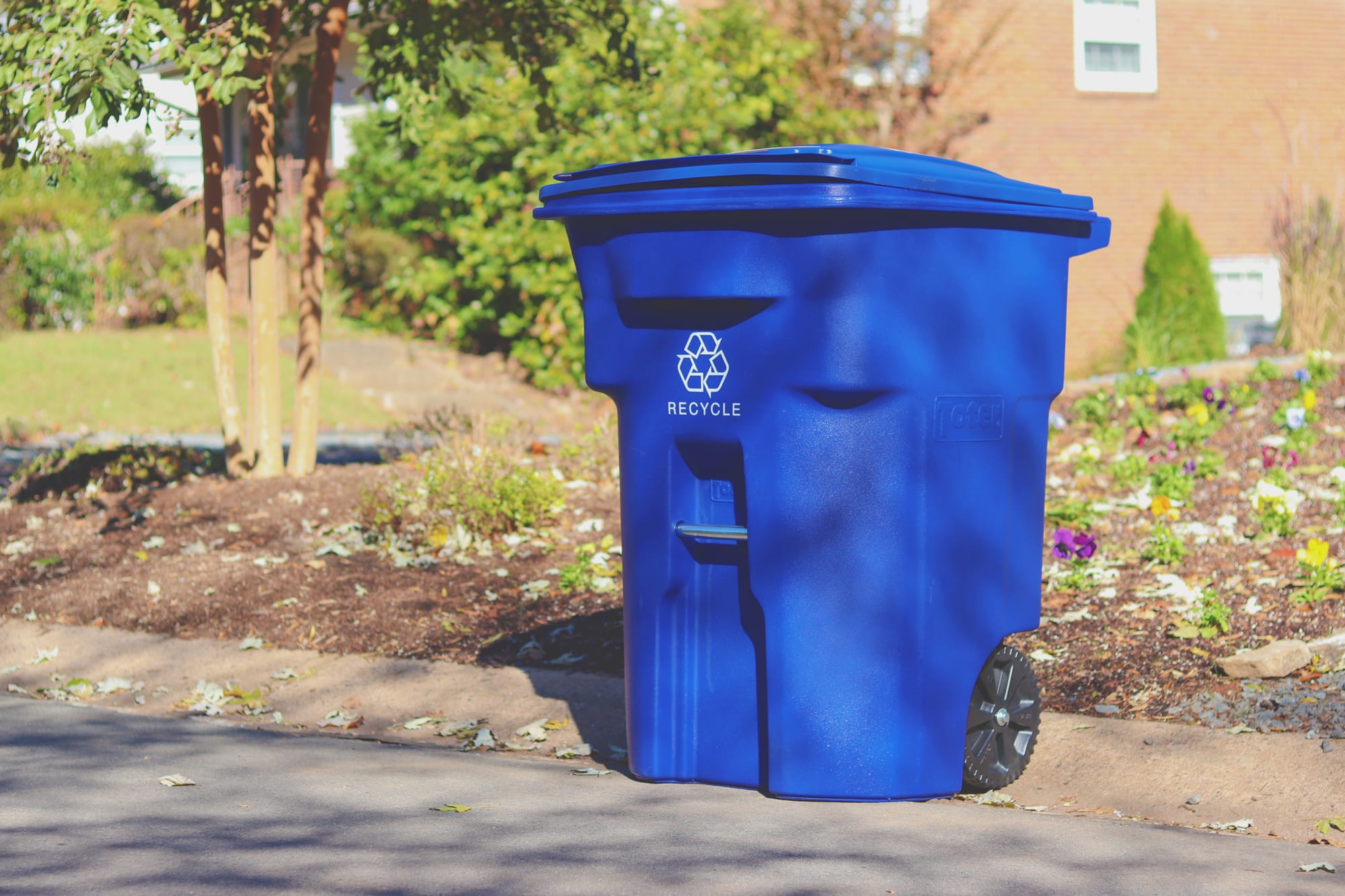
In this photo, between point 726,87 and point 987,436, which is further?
point 726,87

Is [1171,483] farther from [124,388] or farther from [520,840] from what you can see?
[124,388]

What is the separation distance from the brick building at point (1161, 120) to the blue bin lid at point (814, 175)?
12.4 metres

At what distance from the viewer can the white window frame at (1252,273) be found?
16969 millimetres

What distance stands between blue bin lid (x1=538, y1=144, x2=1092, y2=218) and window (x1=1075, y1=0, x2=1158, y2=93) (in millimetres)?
13628

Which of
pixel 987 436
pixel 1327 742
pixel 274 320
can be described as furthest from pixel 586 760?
pixel 274 320

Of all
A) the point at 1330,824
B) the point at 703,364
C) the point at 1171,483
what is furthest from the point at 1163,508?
the point at 703,364

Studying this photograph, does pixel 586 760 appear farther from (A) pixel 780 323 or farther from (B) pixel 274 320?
(B) pixel 274 320

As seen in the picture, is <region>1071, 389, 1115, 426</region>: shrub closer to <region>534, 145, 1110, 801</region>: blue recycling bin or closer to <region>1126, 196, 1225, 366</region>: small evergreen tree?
<region>534, 145, 1110, 801</region>: blue recycling bin

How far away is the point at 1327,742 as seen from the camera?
3711 millimetres

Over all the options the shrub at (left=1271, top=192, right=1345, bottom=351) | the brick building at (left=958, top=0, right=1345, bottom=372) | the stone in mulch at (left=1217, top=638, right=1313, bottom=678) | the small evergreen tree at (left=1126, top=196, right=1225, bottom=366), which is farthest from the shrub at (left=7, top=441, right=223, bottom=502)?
the brick building at (left=958, top=0, right=1345, bottom=372)

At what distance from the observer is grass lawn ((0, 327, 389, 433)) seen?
38.2ft

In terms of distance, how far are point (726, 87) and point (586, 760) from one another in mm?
9429

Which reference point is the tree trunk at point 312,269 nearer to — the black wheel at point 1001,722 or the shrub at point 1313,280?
the black wheel at point 1001,722

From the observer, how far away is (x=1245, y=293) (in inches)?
679
